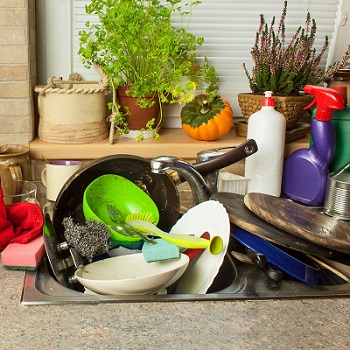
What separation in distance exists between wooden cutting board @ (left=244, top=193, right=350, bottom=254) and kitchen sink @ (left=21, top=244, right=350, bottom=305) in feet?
0.30

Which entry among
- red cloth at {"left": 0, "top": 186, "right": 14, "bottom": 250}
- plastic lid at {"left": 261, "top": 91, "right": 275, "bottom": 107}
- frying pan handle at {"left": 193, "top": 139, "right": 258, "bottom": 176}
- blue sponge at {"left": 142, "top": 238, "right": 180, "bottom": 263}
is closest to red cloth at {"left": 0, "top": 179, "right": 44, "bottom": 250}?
red cloth at {"left": 0, "top": 186, "right": 14, "bottom": 250}

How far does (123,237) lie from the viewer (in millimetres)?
1054

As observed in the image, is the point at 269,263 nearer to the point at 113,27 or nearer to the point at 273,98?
the point at 273,98

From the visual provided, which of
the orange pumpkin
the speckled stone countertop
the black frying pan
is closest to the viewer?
the speckled stone countertop

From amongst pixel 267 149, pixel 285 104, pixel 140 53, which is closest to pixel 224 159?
pixel 267 149

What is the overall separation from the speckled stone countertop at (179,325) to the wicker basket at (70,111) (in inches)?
21.5

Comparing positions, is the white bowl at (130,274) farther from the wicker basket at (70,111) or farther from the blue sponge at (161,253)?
the wicker basket at (70,111)

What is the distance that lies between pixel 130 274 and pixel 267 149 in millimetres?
515

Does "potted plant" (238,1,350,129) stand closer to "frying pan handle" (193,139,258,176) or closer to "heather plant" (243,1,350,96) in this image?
"heather plant" (243,1,350,96)

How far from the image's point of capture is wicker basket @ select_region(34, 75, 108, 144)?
1.29 metres

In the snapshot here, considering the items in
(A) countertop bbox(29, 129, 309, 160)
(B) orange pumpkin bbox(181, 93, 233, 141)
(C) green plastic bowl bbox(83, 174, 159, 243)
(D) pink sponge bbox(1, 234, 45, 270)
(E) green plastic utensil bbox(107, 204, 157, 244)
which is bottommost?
(D) pink sponge bbox(1, 234, 45, 270)

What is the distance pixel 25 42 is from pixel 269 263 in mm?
814

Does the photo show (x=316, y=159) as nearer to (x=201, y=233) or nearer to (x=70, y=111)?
(x=201, y=233)

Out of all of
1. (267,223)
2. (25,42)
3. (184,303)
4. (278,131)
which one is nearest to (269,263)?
(267,223)
